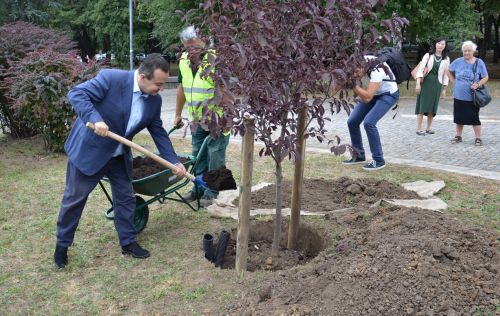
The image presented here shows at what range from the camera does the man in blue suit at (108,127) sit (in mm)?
3836

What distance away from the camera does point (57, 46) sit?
9383mm

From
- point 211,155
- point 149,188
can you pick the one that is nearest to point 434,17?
point 211,155

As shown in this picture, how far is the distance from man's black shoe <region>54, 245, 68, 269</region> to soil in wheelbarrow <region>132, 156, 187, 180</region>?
38.2 inches

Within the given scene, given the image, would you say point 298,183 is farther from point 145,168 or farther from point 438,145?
point 438,145

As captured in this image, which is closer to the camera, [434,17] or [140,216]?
[140,216]

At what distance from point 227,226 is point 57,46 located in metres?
6.06

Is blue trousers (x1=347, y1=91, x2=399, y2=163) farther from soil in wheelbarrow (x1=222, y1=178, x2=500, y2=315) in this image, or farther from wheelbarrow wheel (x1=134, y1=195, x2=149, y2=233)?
wheelbarrow wheel (x1=134, y1=195, x2=149, y2=233)

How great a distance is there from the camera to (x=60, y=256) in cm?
413

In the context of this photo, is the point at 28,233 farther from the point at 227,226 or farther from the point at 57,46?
the point at 57,46

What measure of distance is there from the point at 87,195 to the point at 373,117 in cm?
419

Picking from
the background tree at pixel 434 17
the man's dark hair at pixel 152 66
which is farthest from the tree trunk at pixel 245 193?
the background tree at pixel 434 17

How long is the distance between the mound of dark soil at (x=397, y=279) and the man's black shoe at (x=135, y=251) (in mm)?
1106

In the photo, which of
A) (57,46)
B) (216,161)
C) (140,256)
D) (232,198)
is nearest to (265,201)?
(232,198)

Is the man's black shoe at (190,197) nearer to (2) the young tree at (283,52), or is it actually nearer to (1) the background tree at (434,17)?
(2) the young tree at (283,52)
